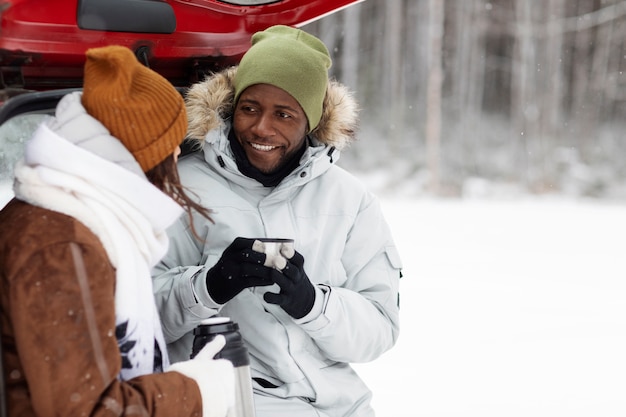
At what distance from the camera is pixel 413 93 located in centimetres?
2152

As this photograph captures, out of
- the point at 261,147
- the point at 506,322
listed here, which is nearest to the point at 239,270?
the point at 261,147

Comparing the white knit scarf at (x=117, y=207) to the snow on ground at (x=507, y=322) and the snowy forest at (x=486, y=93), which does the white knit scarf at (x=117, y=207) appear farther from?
the snowy forest at (x=486, y=93)

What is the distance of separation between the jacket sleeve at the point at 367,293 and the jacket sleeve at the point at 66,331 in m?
0.91

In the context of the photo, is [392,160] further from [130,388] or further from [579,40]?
[130,388]

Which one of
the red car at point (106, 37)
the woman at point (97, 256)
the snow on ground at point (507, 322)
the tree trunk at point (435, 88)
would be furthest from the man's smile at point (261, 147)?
the tree trunk at point (435, 88)

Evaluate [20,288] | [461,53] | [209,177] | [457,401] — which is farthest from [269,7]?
[461,53]

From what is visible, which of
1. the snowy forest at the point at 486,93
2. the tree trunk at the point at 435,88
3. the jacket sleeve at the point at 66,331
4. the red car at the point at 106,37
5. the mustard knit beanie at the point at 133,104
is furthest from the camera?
the snowy forest at the point at 486,93

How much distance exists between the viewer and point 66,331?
1.27 meters

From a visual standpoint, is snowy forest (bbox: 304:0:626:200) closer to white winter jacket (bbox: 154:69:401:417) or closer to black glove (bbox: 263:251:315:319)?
white winter jacket (bbox: 154:69:401:417)

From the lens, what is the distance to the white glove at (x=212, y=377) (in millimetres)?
1485

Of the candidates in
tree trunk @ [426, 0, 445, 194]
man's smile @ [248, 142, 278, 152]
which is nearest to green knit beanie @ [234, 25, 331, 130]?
man's smile @ [248, 142, 278, 152]

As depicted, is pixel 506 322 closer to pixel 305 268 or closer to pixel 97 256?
pixel 305 268

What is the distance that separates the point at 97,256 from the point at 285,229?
944mm

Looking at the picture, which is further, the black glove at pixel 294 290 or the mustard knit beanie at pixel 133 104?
the black glove at pixel 294 290
